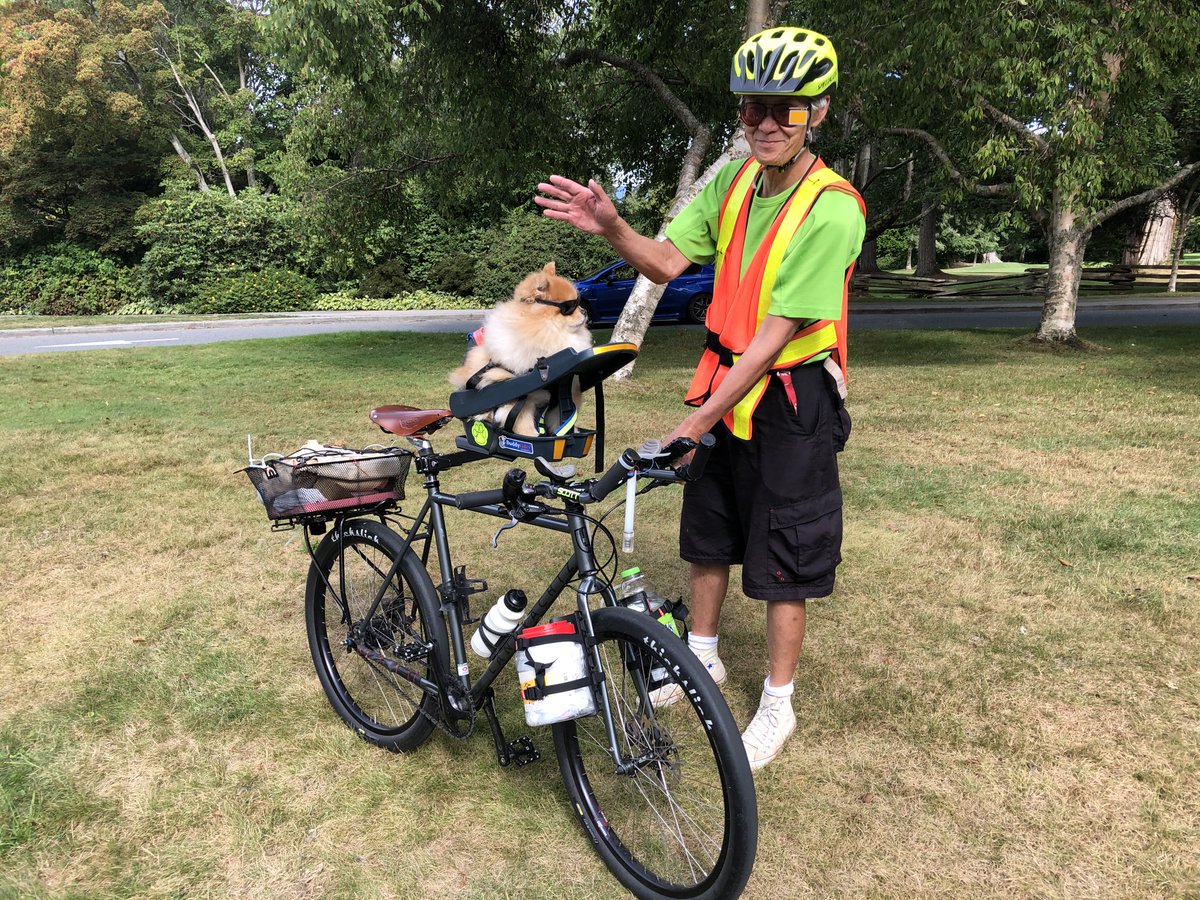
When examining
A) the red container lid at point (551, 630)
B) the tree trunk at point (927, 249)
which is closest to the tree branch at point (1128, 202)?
the red container lid at point (551, 630)

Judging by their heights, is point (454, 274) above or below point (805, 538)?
above

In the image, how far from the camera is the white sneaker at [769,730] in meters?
2.81

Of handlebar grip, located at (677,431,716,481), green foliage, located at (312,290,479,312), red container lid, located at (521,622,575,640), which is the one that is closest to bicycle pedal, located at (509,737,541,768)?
red container lid, located at (521,622,575,640)

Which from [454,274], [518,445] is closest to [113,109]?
[454,274]

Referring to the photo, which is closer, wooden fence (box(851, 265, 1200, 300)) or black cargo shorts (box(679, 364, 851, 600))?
black cargo shorts (box(679, 364, 851, 600))

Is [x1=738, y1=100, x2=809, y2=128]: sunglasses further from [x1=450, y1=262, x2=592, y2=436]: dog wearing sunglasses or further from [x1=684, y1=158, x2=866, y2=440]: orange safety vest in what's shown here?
[x1=450, y1=262, x2=592, y2=436]: dog wearing sunglasses

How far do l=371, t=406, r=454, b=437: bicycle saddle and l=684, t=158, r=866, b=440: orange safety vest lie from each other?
0.86 metres

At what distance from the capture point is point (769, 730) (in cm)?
284

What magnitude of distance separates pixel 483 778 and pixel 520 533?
2394 millimetres

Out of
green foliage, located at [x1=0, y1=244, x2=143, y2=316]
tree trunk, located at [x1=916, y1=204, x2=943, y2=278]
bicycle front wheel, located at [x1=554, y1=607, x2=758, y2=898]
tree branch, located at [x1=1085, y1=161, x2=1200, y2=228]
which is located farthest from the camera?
tree trunk, located at [x1=916, y1=204, x2=943, y2=278]

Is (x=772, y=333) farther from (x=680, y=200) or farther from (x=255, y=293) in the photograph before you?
Result: (x=255, y=293)

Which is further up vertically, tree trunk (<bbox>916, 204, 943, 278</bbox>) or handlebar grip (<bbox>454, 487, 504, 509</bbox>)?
tree trunk (<bbox>916, 204, 943, 278</bbox>)

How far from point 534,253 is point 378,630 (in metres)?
21.1

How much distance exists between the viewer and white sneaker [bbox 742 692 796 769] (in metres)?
2.81
